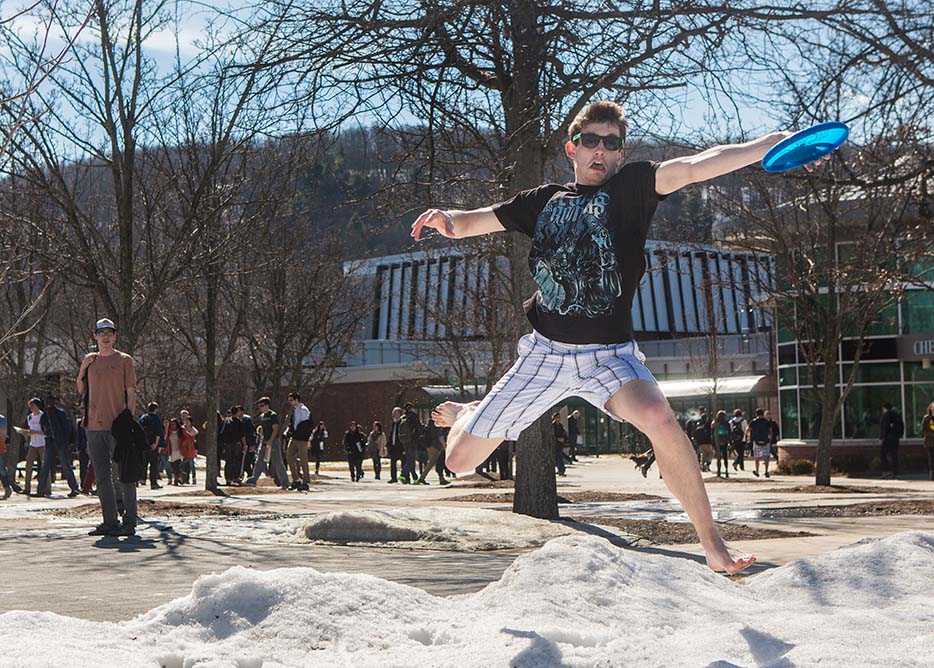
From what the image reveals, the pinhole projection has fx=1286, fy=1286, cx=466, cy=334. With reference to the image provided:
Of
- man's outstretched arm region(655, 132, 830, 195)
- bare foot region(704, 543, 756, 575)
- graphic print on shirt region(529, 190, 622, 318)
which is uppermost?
man's outstretched arm region(655, 132, 830, 195)

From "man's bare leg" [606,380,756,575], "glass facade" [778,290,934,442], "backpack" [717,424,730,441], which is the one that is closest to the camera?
"man's bare leg" [606,380,756,575]

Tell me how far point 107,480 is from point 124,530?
0.54m

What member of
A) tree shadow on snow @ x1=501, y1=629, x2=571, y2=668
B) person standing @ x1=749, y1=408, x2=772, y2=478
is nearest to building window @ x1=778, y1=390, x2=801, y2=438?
person standing @ x1=749, y1=408, x2=772, y2=478

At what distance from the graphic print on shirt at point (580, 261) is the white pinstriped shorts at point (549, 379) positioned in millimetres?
172

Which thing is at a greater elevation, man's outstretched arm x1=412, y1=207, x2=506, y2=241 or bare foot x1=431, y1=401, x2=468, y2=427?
man's outstretched arm x1=412, y1=207, x2=506, y2=241

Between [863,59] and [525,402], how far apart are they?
6.99 m

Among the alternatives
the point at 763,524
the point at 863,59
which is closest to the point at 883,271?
the point at 763,524

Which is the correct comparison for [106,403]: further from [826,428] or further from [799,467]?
[799,467]

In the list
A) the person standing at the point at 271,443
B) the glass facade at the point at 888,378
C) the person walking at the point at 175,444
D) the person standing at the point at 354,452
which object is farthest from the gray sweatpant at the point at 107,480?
the glass facade at the point at 888,378

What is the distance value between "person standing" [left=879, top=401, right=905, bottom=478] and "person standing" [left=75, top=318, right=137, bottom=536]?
22.7 m

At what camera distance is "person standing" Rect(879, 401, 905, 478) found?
100 feet

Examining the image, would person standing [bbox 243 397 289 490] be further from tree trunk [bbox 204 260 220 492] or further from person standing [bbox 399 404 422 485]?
person standing [bbox 399 404 422 485]

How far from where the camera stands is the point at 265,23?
1230cm

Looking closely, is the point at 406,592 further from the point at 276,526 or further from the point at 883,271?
the point at 883,271
